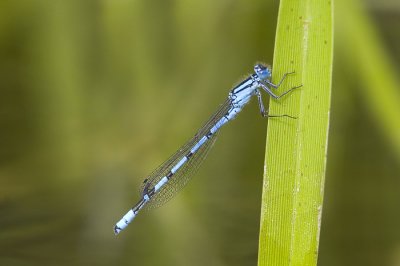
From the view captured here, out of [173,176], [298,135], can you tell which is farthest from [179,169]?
[298,135]

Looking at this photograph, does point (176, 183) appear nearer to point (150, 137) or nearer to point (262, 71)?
point (150, 137)

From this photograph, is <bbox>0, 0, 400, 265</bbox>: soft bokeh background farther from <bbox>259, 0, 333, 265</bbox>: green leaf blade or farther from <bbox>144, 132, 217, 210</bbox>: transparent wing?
<bbox>259, 0, 333, 265</bbox>: green leaf blade

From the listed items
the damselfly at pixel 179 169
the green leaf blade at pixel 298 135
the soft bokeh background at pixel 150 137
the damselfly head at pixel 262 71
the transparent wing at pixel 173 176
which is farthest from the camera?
the soft bokeh background at pixel 150 137

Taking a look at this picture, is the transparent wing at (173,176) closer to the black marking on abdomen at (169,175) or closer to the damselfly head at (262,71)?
the black marking on abdomen at (169,175)

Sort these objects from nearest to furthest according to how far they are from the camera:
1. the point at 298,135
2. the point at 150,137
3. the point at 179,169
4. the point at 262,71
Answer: the point at 298,135 → the point at 262,71 → the point at 179,169 → the point at 150,137

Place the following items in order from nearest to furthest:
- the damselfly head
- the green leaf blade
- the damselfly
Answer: the green leaf blade
the damselfly head
the damselfly

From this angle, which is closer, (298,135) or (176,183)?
(298,135)

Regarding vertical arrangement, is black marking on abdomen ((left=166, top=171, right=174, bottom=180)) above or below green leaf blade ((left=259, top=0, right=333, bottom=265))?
above

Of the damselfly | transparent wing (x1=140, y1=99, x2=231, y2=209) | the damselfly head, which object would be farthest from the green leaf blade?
transparent wing (x1=140, y1=99, x2=231, y2=209)

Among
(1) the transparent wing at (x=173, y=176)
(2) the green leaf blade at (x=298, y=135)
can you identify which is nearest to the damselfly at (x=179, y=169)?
(1) the transparent wing at (x=173, y=176)
